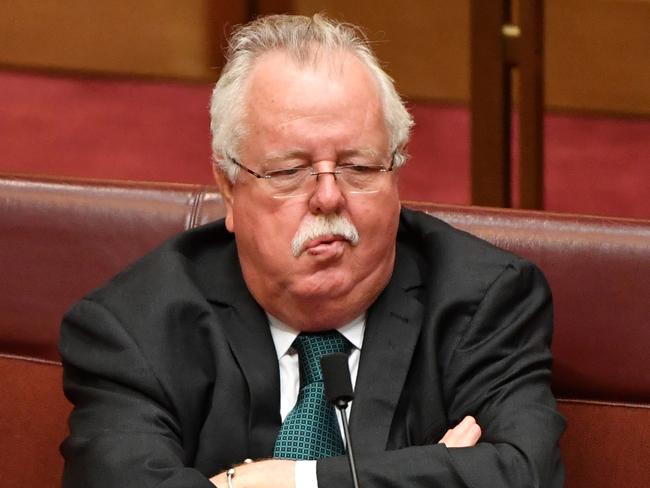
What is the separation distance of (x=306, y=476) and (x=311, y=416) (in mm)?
183

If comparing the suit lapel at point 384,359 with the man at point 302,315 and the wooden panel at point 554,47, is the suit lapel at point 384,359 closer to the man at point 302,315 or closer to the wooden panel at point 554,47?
the man at point 302,315

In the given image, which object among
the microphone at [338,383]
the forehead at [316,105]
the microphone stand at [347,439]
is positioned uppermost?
the forehead at [316,105]

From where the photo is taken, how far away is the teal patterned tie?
2197 millimetres

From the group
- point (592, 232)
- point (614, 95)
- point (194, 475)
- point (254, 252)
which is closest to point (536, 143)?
point (614, 95)

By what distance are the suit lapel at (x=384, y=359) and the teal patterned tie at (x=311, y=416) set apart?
0.16 feet

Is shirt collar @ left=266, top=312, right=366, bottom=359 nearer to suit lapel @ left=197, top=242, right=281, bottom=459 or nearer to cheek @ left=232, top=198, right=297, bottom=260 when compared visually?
suit lapel @ left=197, top=242, right=281, bottom=459

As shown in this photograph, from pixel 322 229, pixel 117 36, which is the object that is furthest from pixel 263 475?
pixel 117 36

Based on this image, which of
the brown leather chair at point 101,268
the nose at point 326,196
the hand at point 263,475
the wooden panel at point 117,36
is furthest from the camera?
the wooden panel at point 117,36

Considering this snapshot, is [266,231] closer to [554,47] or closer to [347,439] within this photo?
[347,439]

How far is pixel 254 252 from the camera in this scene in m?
2.26

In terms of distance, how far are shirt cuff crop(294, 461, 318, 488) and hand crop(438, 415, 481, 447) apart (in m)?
0.21

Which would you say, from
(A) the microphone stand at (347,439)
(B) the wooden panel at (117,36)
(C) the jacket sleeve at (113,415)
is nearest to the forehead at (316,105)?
(C) the jacket sleeve at (113,415)

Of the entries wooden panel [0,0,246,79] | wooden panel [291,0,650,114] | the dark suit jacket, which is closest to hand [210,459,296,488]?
the dark suit jacket

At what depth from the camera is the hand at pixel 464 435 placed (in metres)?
2.12
